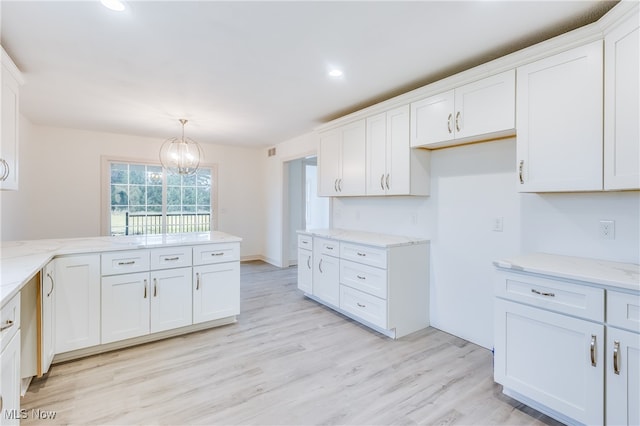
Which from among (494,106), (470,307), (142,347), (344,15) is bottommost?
(142,347)

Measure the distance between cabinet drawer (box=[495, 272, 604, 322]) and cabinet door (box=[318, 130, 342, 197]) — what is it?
2.41m

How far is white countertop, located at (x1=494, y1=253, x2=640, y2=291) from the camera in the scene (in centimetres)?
154

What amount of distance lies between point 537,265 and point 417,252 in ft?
4.21

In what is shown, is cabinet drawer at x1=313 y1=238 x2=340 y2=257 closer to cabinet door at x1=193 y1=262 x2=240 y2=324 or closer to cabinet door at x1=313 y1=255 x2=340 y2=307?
cabinet door at x1=313 y1=255 x2=340 y2=307

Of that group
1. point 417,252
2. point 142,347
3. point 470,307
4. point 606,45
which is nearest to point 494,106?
point 606,45

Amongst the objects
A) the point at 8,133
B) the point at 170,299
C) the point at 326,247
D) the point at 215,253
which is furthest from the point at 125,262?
the point at 326,247

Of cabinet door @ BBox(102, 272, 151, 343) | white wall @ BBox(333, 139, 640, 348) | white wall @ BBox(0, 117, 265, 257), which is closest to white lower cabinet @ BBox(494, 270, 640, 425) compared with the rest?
white wall @ BBox(333, 139, 640, 348)

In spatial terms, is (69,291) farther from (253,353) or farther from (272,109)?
(272,109)

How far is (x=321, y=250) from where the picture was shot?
3.77 m

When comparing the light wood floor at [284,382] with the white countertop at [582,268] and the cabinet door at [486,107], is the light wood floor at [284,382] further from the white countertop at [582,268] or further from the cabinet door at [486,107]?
the cabinet door at [486,107]

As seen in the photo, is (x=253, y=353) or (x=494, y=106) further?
(x=253, y=353)

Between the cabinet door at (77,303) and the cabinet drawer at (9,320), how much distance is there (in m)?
0.96

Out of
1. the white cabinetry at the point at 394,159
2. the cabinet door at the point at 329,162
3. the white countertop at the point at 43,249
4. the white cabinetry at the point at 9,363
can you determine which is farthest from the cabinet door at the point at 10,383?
the cabinet door at the point at 329,162

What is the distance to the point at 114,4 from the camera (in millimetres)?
1791
